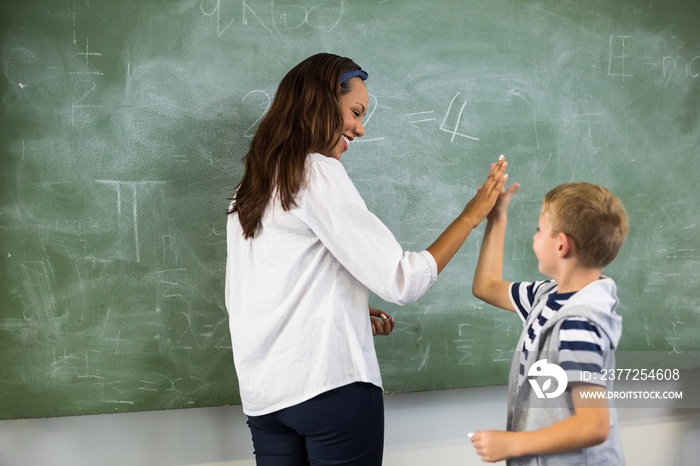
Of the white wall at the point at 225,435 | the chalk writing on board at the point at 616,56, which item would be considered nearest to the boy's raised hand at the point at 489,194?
the white wall at the point at 225,435

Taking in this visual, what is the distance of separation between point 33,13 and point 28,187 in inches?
20.8

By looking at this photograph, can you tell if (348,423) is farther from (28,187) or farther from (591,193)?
(28,187)

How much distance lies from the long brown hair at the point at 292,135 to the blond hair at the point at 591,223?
576 millimetres

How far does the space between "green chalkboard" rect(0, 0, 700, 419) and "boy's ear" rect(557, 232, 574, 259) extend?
109 centimetres

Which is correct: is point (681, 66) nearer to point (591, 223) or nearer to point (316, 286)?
point (591, 223)

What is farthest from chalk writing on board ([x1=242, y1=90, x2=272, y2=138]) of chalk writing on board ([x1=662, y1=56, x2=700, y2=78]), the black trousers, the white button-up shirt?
chalk writing on board ([x1=662, y1=56, x2=700, y2=78])

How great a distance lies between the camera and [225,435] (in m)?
2.46

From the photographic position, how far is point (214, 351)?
2346 mm

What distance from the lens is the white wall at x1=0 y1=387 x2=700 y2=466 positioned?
7.59 ft

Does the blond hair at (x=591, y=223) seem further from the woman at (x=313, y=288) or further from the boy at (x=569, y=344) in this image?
the woman at (x=313, y=288)

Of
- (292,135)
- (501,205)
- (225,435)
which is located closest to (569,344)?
(501,205)

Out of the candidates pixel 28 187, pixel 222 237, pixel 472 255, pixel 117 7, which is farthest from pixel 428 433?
pixel 117 7

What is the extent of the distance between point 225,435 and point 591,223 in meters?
1.56

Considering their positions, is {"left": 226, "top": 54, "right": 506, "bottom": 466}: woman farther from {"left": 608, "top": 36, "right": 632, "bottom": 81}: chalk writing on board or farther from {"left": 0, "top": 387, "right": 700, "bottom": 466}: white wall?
{"left": 608, "top": 36, "right": 632, "bottom": 81}: chalk writing on board
